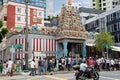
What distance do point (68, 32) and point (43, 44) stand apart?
449 centimetres

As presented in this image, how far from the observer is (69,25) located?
48.2 m

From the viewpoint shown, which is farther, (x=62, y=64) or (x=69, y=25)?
(x=69, y=25)

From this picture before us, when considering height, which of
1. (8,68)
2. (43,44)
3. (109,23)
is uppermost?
(109,23)

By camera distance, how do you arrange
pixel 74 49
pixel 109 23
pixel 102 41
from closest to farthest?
pixel 74 49, pixel 102 41, pixel 109 23

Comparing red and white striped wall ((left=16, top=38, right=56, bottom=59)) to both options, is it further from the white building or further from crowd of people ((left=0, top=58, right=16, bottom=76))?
the white building

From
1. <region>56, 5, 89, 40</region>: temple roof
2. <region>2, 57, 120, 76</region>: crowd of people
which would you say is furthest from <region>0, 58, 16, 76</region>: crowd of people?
<region>56, 5, 89, 40</region>: temple roof

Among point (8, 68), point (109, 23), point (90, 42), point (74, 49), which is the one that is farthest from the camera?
point (109, 23)

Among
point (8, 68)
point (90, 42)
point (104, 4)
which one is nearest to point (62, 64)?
point (8, 68)

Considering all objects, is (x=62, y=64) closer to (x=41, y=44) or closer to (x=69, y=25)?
(x=41, y=44)

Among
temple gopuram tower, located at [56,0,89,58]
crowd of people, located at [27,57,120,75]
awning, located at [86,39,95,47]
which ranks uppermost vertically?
temple gopuram tower, located at [56,0,89,58]

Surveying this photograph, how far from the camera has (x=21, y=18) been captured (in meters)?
74.6

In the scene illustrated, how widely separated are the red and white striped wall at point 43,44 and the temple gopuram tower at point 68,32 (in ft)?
3.15

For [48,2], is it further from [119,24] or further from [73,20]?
[73,20]

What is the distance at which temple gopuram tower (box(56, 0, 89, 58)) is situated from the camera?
157 ft
